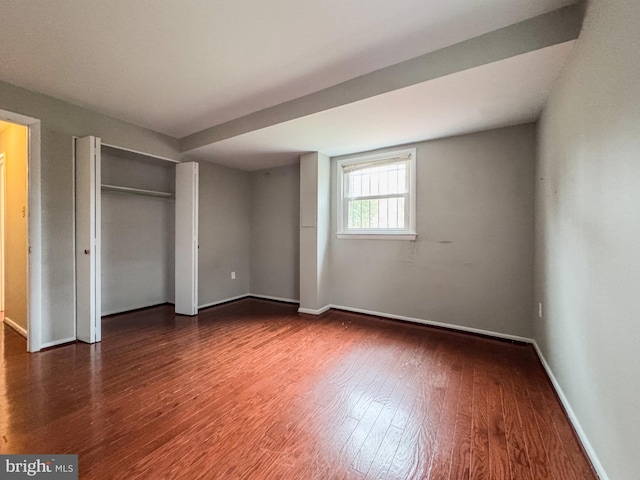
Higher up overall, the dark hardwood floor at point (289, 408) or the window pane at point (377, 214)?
the window pane at point (377, 214)

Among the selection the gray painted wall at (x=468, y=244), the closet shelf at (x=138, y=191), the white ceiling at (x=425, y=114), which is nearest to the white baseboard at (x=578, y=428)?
the gray painted wall at (x=468, y=244)

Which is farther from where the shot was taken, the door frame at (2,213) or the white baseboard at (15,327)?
the door frame at (2,213)

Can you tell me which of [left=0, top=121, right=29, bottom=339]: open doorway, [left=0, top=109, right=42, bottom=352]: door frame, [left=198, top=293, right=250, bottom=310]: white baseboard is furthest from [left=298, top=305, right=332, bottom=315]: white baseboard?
[left=0, top=121, right=29, bottom=339]: open doorway

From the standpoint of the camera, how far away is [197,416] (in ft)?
5.51

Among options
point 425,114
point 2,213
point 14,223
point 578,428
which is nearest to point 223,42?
point 425,114

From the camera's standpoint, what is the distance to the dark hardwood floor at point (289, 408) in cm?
134

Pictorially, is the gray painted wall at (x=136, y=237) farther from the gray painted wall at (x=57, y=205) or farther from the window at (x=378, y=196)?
→ the window at (x=378, y=196)

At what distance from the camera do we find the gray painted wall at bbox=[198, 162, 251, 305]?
4.30 m

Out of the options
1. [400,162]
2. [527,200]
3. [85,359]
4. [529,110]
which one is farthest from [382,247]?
[85,359]

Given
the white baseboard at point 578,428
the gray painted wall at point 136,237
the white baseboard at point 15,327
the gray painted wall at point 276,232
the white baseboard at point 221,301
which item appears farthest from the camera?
the gray painted wall at point 276,232

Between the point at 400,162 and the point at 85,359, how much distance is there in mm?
3994

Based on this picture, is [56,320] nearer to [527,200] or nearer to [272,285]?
[272,285]

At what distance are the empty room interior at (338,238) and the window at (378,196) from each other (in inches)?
1.2

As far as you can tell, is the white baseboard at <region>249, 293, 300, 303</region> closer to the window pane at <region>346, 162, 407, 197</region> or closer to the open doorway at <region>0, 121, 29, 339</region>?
the window pane at <region>346, 162, 407, 197</region>
